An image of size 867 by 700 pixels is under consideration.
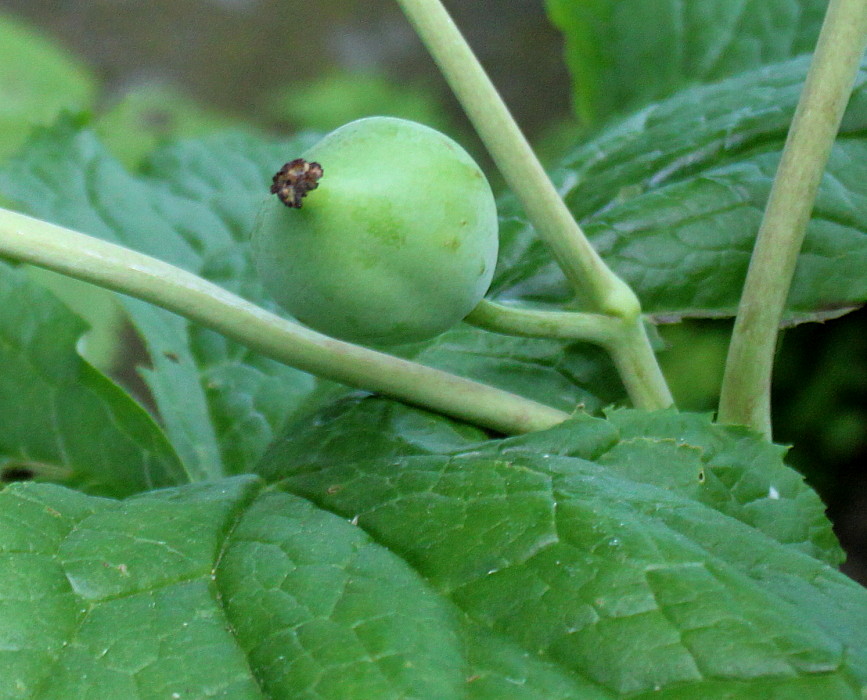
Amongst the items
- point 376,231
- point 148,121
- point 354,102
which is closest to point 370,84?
point 354,102

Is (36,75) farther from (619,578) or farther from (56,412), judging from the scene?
(619,578)

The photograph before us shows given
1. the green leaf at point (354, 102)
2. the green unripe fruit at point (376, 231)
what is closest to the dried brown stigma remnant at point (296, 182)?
the green unripe fruit at point (376, 231)

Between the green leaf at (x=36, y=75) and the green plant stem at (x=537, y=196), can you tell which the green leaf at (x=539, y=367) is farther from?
the green leaf at (x=36, y=75)

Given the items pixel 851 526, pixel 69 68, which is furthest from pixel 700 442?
pixel 69 68

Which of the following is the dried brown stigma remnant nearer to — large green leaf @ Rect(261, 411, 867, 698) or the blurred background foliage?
large green leaf @ Rect(261, 411, 867, 698)

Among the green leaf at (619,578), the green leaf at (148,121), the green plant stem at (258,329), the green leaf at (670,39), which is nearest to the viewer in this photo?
the green leaf at (619,578)

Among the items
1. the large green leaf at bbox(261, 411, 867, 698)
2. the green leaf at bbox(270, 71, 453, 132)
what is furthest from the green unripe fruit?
the green leaf at bbox(270, 71, 453, 132)
